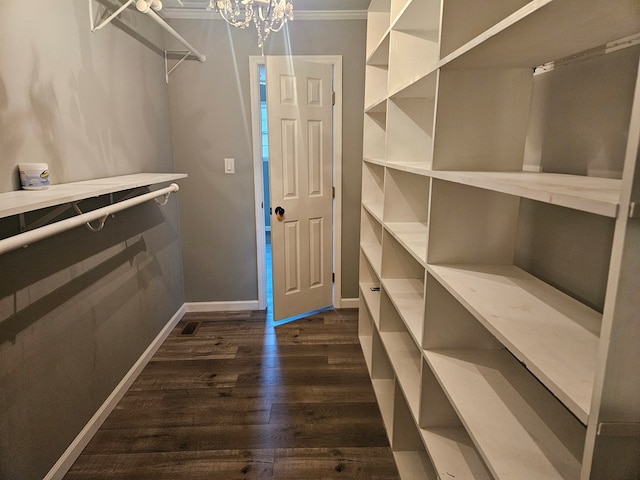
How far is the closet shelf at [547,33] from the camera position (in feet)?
2.35

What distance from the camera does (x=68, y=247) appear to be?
1.74m

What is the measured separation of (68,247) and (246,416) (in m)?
1.25

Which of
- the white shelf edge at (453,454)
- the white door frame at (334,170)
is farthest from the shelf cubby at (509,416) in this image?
the white door frame at (334,170)

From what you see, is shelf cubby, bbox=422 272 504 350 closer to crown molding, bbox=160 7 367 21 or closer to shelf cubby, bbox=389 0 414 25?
shelf cubby, bbox=389 0 414 25

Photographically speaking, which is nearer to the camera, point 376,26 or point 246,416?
point 246,416

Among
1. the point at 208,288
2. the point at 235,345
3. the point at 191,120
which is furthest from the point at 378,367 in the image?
the point at 191,120

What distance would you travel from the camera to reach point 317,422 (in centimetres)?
208

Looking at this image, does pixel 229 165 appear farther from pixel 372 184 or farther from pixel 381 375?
pixel 381 375

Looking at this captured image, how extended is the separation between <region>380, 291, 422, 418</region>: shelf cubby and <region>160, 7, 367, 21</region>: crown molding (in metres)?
2.25

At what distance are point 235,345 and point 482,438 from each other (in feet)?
7.41

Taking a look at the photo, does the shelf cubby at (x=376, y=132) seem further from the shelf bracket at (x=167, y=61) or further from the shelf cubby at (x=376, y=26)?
the shelf bracket at (x=167, y=61)

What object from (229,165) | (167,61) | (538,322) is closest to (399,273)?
(538,322)

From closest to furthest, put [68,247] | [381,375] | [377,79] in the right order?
[68,247] < [381,375] < [377,79]

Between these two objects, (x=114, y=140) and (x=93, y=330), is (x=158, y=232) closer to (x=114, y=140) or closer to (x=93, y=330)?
(x=114, y=140)
